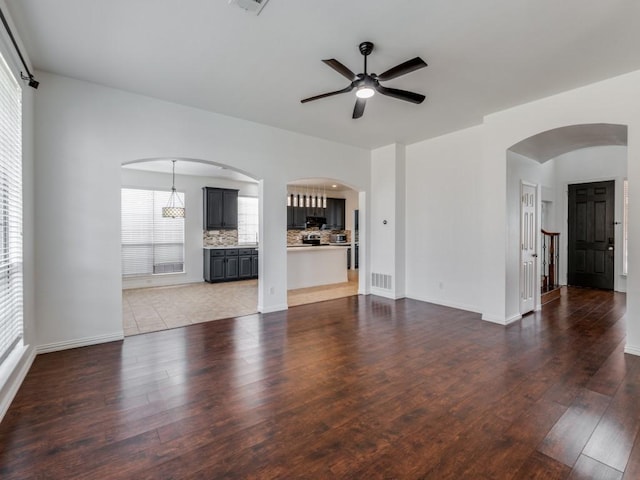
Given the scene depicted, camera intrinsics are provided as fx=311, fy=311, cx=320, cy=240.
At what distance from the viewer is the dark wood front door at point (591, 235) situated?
6887 millimetres

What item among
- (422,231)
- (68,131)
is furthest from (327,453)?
(422,231)

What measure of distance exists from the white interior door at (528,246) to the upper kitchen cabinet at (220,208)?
22.3ft

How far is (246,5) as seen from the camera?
93.6 inches

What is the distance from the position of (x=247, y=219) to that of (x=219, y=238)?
106cm

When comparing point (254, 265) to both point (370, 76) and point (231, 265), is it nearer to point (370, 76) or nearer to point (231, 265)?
point (231, 265)

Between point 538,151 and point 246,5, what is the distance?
4.67 metres

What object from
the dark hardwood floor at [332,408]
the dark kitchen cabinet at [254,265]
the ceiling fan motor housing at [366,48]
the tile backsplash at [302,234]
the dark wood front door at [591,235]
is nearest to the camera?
the dark hardwood floor at [332,408]

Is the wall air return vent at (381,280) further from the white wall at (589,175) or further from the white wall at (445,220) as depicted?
the white wall at (589,175)

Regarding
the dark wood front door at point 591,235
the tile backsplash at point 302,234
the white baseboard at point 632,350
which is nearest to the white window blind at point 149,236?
the tile backsplash at point 302,234

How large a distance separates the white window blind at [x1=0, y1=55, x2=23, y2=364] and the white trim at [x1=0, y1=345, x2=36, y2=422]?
120 mm

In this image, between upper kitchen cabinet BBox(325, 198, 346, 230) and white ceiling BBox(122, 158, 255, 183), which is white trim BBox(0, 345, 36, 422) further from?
upper kitchen cabinet BBox(325, 198, 346, 230)

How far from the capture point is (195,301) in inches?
239

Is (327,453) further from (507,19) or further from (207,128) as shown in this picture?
(207,128)

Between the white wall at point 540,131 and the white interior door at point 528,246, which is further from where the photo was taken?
the white interior door at point 528,246
